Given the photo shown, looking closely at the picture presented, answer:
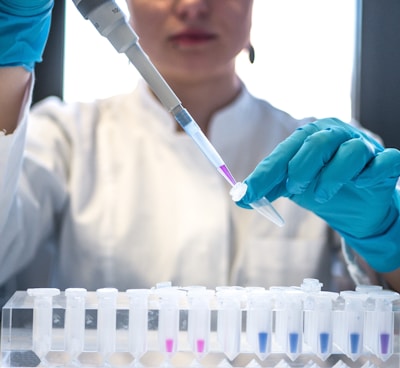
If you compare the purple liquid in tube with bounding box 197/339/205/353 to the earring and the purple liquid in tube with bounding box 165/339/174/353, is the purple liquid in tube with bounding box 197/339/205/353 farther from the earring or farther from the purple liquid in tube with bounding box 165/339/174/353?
the earring

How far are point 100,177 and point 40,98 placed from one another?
594 millimetres

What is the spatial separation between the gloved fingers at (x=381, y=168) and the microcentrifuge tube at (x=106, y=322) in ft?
1.19

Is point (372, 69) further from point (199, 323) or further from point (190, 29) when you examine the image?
point (199, 323)

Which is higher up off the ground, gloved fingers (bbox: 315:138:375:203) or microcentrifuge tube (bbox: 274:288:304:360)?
gloved fingers (bbox: 315:138:375:203)

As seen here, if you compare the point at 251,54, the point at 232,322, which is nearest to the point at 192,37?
the point at 251,54

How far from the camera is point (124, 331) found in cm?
71

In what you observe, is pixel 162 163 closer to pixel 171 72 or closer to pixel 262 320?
pixel 171 72

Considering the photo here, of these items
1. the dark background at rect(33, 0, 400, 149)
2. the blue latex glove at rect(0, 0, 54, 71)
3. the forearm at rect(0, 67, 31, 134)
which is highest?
the blue latex glove at rect(0, 0, 54, 71)

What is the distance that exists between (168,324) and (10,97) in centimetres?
45

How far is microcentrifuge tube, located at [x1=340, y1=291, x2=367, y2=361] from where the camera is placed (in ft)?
2.35

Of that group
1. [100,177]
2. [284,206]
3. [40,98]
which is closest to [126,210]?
[100,177]

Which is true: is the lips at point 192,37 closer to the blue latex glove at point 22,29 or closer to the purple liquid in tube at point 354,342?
the blue latex glove at point 22,29

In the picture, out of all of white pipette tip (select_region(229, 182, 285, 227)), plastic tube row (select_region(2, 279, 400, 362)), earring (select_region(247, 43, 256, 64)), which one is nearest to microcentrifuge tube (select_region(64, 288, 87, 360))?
plastic tube row (select_region(2, 279, 400, 362))

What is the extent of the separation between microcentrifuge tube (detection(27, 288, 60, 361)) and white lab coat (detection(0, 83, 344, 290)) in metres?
0.36
